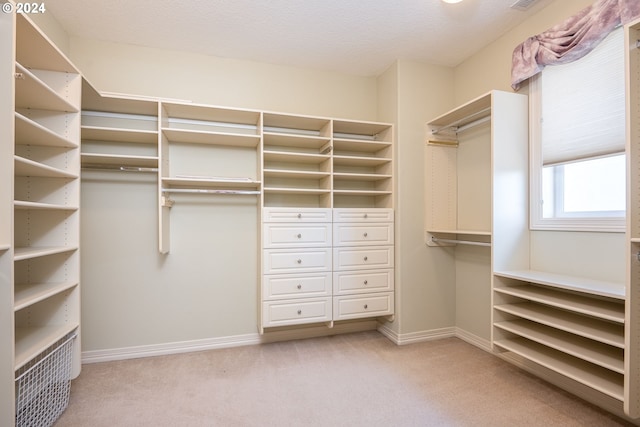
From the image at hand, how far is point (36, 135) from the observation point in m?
1.73

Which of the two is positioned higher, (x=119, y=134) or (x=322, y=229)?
(x=119, y=134)

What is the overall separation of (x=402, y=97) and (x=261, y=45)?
55.6 inches

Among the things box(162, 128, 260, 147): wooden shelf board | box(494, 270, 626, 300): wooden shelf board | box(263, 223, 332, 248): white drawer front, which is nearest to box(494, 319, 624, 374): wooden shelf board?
box(494, 270, 626, 300): wooden shelf board

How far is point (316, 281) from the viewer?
9.16 feet

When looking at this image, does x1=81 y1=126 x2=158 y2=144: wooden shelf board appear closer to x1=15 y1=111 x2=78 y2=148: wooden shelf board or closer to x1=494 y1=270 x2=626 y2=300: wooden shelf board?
x1=15 y1=111 x2=78 y2=148: wooden shelf board

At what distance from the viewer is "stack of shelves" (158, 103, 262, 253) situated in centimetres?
253

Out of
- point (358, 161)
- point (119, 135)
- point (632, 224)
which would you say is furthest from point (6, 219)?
point (632, 224)

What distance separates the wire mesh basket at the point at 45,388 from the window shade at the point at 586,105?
11.4 feet

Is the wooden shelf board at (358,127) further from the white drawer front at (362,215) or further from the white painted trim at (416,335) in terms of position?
the white painted trim at (416,335)

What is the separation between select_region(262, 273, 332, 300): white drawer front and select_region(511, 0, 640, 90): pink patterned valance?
90.5 inches

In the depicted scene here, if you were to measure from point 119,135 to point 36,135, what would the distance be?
0.76 m

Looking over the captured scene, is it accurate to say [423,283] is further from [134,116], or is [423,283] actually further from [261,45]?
[134,116]

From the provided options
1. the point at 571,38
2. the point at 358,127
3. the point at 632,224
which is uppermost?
the point at 571,38

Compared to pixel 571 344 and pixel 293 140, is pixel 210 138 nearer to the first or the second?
pixel 293 140
